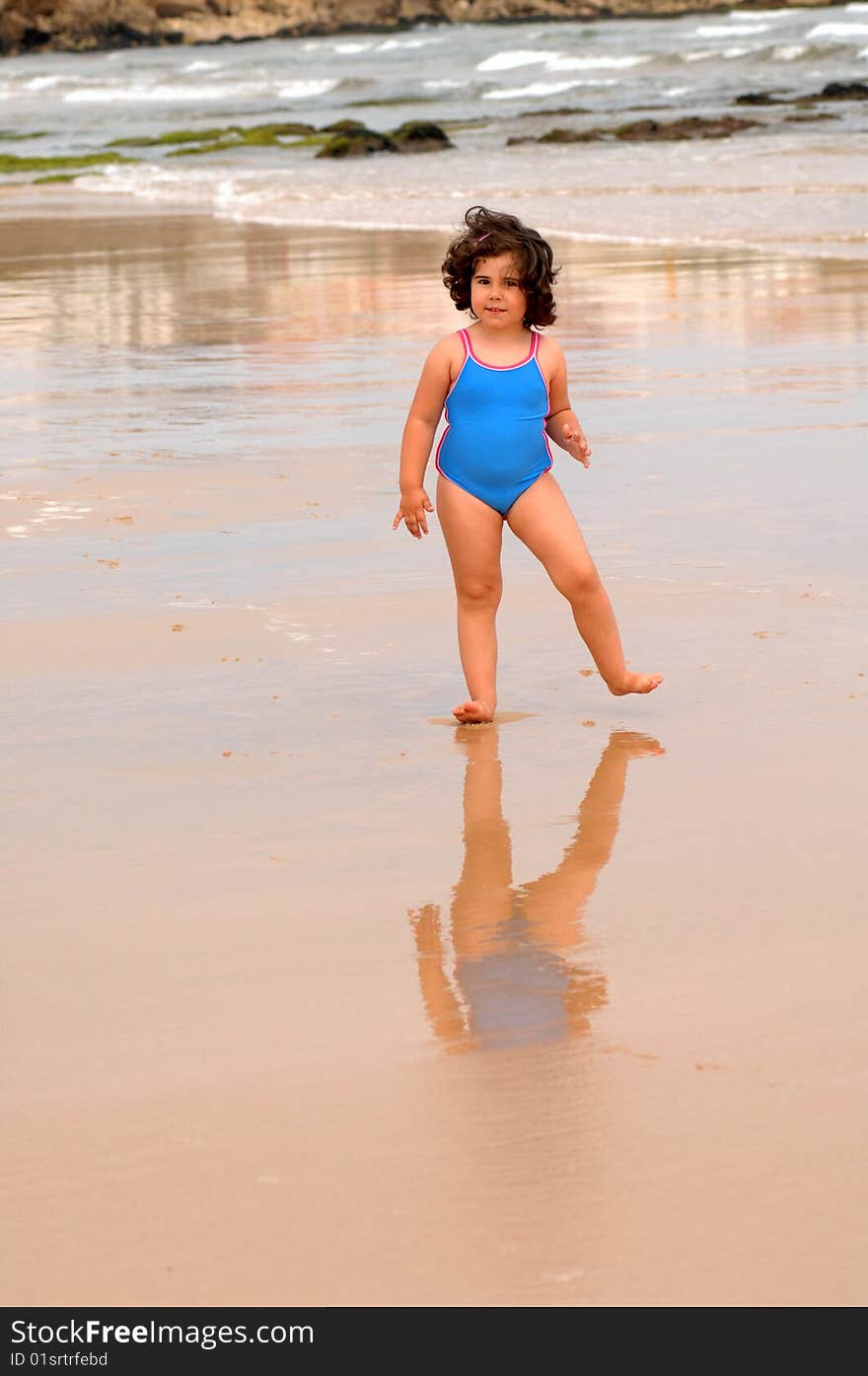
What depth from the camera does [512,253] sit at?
181 inches

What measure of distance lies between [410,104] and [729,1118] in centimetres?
5957

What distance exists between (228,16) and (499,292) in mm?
100857

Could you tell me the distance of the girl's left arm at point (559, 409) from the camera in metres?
4.70

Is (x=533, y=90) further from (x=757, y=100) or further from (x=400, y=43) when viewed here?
(x=400, y=43)

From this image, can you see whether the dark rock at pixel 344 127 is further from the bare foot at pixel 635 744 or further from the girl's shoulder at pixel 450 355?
the bare foot at pixel 635 744

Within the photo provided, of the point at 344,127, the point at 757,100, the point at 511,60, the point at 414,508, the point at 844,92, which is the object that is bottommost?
the point at 344,127

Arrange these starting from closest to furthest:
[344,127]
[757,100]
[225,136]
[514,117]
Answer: [344,127]
[757,100]
[225,136]
[514,117]

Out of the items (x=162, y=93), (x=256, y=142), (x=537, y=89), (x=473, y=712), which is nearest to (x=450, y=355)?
(x=473, y=712)

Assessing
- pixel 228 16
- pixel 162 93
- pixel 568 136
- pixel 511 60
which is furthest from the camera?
pixel 228 16

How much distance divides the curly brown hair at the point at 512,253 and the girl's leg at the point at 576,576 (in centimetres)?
43

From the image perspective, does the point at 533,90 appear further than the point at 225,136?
Yes

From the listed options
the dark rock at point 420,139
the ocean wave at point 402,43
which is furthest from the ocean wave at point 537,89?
the ocean wave at point 402,43

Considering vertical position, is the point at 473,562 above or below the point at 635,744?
above

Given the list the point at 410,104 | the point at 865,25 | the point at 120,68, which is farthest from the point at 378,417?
the point at 120,68
